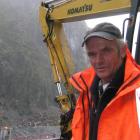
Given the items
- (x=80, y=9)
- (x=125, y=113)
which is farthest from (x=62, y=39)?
(x=125, y=113)

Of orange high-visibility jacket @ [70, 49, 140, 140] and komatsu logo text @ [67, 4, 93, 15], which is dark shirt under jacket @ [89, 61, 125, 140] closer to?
orange high-visibility jacket @ [70, 49, 140, 140]

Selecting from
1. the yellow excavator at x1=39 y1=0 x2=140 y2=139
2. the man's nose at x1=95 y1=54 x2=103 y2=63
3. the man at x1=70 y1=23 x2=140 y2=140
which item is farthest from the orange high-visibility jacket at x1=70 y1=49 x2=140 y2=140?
the yellow excavator at x1=39 y1=0 x2=140 y2=139

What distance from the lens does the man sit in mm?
2105

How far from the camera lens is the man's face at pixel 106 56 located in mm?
2320

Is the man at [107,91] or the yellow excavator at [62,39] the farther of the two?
the yellow excavator at [62,39]

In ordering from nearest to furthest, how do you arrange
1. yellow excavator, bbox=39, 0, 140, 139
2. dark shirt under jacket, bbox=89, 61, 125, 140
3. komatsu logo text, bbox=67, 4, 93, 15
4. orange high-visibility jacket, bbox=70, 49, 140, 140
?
1. orange high-visibility jacket, bbox=70, 49, 140, 140
2. dark shirt under jacket, bbox=89, 61, 125, 140
3. komatsu logo text, bbox=67, 4, 93, 15
4. yellow excavator, bbox=39, 0, 140, 139

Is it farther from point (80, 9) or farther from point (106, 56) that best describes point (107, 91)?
point (80, 9)

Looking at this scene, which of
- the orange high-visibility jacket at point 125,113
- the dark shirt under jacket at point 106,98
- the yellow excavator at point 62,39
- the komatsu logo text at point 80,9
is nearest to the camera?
the orange high-visibility jacket at point 125,113

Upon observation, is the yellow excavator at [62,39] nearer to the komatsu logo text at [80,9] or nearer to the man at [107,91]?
the komatsu logo text at [80,9]

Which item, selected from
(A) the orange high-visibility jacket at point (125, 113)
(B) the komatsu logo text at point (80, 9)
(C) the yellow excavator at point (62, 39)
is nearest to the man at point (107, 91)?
(A) the orange high-visibility jacket at point (125, 113)

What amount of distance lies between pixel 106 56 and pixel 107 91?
0.62 ft

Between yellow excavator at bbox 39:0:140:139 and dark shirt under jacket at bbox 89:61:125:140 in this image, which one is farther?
yellow excavator at bbox 39:0:140:139

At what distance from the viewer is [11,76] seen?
48.8 m

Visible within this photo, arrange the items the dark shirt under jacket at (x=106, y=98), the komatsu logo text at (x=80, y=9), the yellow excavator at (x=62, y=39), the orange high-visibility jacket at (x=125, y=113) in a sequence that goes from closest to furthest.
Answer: the orange high-visibility jacket at (x=125, y=113)
the dark shirt under jacket at (x=106, y=98)
the komatsu logo text at (x=80, y=9)
the yellow excavator at (x=62, y=39)
